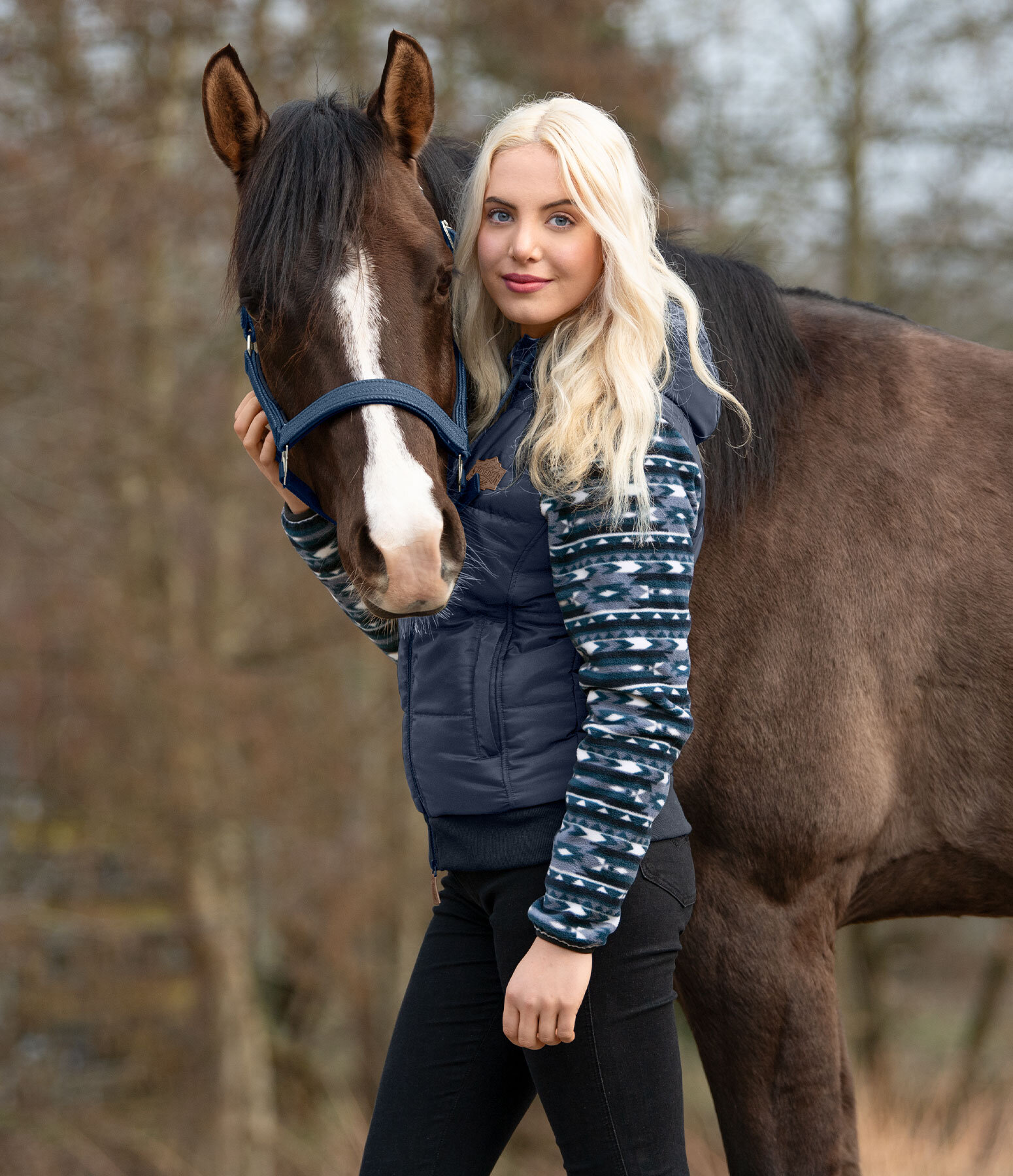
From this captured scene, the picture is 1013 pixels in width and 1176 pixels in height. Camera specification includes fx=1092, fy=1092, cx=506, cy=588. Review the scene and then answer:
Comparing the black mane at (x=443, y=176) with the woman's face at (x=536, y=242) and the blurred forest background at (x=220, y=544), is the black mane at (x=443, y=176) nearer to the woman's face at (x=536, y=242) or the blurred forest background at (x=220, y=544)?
the woman's face at (x=536, y=242)

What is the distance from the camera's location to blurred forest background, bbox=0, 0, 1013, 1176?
698 centimetres

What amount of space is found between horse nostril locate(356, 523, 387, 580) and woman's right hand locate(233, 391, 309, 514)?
1.31ft

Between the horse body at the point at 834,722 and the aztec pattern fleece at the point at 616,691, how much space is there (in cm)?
48

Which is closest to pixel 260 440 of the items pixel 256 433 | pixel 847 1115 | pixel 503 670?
pixel 256 433

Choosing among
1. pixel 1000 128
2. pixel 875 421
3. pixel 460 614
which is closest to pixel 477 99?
pixel 1000 128

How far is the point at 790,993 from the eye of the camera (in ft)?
5.70

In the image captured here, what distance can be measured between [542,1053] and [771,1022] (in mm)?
501

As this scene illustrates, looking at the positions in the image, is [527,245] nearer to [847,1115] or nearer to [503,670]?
[503,670]

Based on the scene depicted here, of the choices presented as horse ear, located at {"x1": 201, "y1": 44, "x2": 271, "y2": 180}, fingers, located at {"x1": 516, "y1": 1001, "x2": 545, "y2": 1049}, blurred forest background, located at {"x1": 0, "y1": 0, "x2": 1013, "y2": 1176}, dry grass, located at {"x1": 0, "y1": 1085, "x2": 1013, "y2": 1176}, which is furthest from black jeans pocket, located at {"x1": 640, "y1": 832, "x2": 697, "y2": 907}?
blurred forest background, located at {"x1": 0, "y1": 0, "x2": 1013, "y2": 1176}

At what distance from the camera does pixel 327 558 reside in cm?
179

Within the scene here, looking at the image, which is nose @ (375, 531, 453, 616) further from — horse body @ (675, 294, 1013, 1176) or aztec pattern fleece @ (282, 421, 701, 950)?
horse body @ (675, 294, 1013, 1176)

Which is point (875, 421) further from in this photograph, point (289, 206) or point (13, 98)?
point (13, 98)

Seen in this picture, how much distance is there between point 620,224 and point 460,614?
1.93 ft

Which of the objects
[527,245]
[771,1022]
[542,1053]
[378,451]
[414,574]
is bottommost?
[771,1022]
